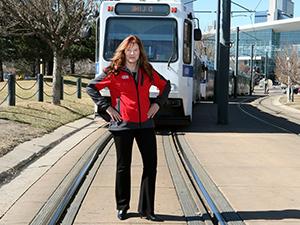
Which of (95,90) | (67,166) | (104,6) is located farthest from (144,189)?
(104,6)

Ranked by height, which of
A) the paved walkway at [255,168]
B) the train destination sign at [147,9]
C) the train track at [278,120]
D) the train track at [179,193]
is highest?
the train destination sign at [147,9]

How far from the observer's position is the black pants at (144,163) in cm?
589

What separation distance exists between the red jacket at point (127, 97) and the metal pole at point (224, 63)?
12789mm

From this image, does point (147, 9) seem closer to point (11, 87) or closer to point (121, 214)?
point (11, 87)

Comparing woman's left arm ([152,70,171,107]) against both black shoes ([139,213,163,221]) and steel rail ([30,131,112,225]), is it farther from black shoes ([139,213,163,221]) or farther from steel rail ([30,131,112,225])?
steel rail ([30,131,112,225])

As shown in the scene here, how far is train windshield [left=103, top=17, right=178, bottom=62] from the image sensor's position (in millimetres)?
14641

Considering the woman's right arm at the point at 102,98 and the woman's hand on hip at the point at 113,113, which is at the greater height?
the woman's right arm at the point at 102,98

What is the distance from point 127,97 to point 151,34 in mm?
9053

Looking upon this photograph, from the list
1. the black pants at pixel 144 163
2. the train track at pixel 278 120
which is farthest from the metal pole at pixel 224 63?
the black pants at pixel 144 163

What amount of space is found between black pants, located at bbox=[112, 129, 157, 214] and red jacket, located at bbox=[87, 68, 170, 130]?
0.34 feet

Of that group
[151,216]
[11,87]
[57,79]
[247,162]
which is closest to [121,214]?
[151,216]

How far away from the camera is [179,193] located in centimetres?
724

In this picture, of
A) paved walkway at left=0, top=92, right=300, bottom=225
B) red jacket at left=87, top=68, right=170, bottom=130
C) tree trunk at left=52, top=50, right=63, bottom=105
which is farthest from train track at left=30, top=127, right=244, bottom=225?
tree trunk at left=52, top=50, right=63, bottom=105

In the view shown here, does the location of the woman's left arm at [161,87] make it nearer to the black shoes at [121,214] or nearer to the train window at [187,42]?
the black shoes at [121,214]
